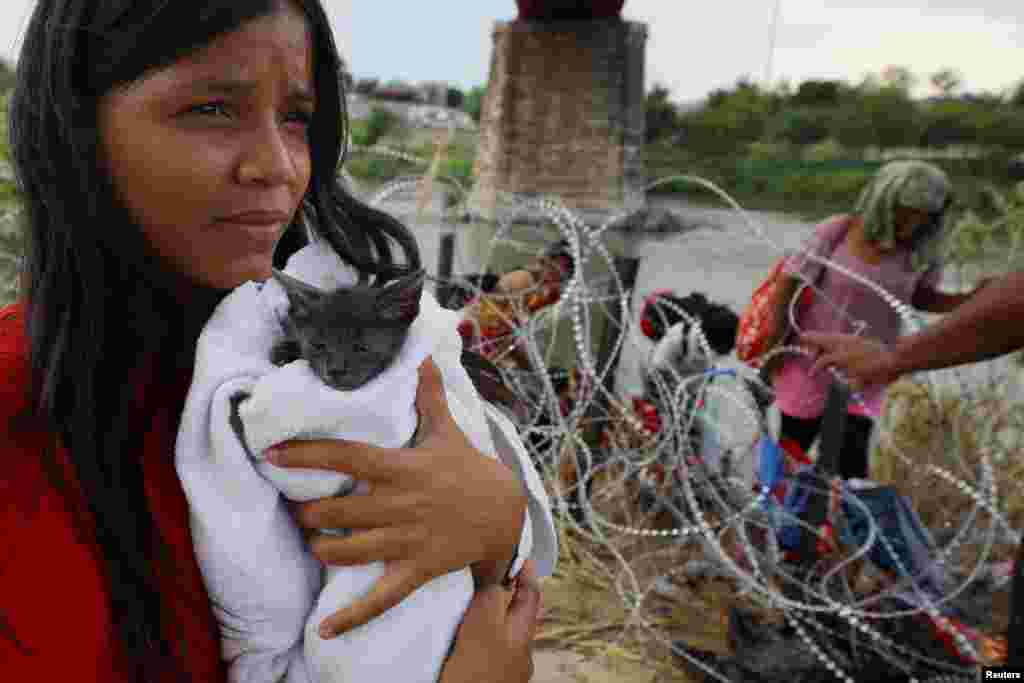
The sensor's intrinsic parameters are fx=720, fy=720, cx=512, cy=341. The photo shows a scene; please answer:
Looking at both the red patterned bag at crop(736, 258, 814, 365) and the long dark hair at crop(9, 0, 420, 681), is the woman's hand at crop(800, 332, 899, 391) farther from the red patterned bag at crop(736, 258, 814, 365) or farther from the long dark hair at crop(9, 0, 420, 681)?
the long dark hair at crop(9, 0, 420, 681)

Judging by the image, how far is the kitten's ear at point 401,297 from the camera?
36.4 inches

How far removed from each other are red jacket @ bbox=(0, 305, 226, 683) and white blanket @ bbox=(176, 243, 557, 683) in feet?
0.09

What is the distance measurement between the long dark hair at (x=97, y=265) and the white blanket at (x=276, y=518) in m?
0.07

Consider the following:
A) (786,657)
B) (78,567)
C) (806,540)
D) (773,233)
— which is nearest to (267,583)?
→ (78,567)

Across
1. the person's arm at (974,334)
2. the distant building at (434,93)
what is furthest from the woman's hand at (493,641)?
the distant building at (434,93)

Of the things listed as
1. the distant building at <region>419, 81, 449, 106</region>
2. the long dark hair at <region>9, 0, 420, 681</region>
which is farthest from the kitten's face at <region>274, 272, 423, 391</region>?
the distant building at <region>419, 81, 449, 106</region>

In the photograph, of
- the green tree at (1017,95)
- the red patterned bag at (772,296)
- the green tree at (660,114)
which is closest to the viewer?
the red patterned bag at (772,296)

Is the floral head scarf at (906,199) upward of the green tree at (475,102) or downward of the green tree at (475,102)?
downward

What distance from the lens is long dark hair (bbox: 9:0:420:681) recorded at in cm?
73

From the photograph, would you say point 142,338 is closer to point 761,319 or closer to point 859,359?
point 859,359

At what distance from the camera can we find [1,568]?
65 cm

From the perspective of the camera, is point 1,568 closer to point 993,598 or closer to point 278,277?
point 278,277

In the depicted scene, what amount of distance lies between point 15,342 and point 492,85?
4874mm

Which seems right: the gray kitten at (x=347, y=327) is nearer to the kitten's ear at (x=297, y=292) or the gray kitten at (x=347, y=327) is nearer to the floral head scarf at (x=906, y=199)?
the kitten's ear at (x=297, y=292)
